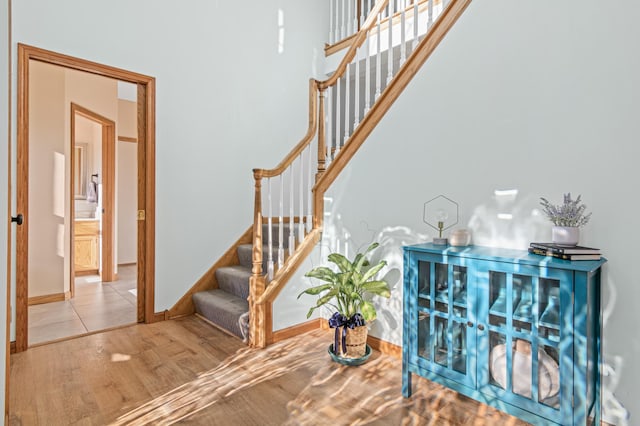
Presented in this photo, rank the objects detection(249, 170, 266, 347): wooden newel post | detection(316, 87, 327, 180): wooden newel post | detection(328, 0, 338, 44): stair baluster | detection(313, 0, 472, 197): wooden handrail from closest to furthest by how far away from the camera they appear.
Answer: detection(313, 0, 472, 197): wooden handrail
detection(249, 170, 266, 347): wooden newel post
detection(316, 87, 327, 180): wooden newel post
detection(328, 0, 338, 44): stair baluster

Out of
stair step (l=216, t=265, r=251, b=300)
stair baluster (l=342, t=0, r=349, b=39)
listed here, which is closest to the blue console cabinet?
stair step (l=216, t=265, r=251, b=300)

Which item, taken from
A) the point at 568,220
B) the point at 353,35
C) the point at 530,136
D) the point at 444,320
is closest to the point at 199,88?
the point at 353,35

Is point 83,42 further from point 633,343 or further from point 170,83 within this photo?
point 633,343

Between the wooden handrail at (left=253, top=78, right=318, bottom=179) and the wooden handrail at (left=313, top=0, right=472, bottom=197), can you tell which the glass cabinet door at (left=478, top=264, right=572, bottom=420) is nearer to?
the wooden handrail at (left=313, top=0, right=472, bottom=197)

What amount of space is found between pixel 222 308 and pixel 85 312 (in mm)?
1572

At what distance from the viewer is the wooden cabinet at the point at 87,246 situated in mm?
5289

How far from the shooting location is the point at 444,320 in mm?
1971

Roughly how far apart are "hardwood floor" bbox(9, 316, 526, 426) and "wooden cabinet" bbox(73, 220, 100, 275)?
9.61 feet

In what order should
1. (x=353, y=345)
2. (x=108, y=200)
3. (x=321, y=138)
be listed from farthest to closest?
(x=108, y=200) < (x=321, y=138) < (x=353, y=345)

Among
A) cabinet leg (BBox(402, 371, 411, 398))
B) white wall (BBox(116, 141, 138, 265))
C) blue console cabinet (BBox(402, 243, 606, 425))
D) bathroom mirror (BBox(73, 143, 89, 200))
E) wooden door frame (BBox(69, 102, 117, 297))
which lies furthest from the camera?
white wall (BBox(116, 141, 138, 265))

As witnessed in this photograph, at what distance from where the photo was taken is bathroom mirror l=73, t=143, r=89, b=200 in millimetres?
6090

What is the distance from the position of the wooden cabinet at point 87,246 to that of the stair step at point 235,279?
2.87m

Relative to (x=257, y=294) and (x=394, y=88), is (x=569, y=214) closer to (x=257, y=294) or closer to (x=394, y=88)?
(x=394, y=88)

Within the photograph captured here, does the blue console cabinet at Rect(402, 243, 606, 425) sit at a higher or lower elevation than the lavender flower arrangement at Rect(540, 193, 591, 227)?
lower
